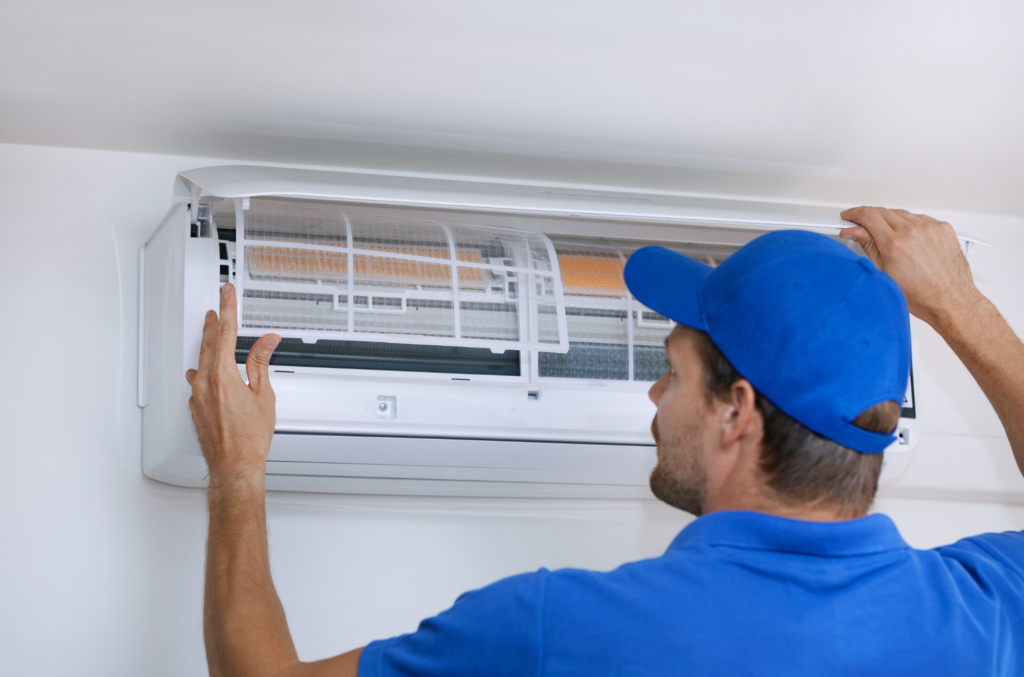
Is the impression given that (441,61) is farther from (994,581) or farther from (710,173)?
(994,581)

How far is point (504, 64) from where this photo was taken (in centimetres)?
112

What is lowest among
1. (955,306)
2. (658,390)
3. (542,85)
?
(658,390)

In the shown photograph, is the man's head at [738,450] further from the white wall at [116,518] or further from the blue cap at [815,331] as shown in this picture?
the white wall at [116,518]

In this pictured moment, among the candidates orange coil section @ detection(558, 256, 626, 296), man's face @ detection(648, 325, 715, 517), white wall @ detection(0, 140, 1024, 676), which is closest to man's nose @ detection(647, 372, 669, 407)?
man's face @ detection(648, 325, 715, 517)

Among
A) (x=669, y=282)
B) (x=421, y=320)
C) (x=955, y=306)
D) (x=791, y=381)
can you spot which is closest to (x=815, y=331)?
(x=791, y=381)

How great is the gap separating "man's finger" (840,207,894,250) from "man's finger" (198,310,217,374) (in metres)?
0.92

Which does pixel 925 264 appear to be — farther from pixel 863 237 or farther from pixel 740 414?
pixel 740 414

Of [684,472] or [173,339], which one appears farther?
[173,339]

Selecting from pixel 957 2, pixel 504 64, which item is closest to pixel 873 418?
pixel 957 2

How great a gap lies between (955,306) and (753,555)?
54cm

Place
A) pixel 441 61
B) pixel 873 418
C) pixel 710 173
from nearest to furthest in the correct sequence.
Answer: pixel 873 418 → pixel 441 61 → pixel 710 173

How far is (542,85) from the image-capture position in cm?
117

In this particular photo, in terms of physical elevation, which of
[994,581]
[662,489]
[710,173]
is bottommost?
→ [994,581]

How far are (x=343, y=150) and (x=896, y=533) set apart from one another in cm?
98
